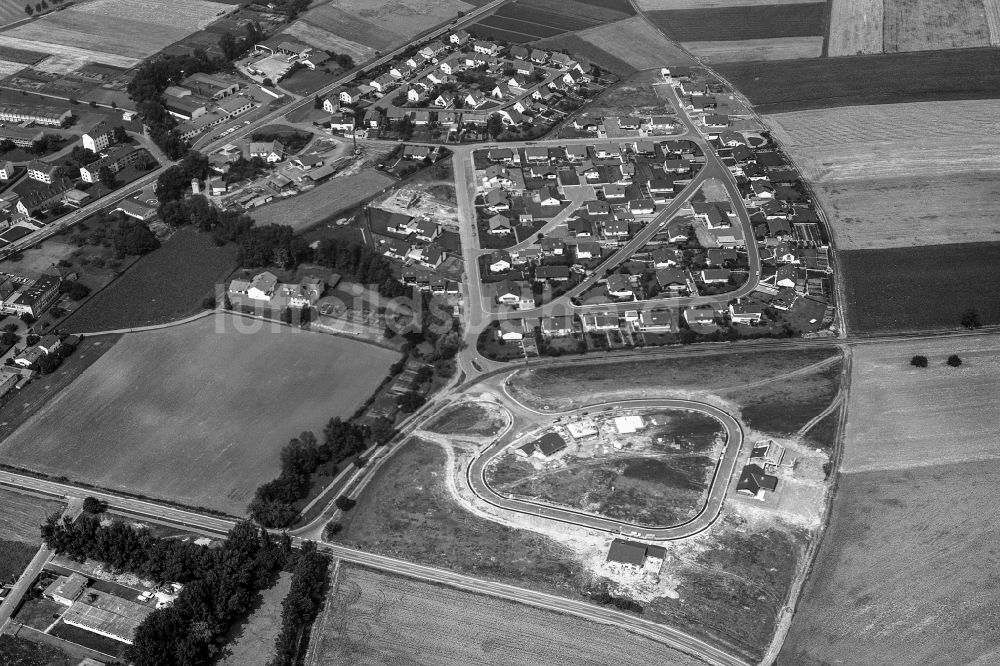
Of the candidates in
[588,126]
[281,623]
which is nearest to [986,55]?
[588,126]

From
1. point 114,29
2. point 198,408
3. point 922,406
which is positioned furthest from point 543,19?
point 198,408

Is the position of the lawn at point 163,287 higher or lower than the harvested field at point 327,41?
lower

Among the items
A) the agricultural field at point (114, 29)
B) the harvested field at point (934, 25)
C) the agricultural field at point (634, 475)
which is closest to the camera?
the agricultural field at point (634, 475)

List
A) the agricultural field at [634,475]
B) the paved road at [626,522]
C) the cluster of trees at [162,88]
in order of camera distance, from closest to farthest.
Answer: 1. the paved road at [626,522]
2. the agricultural field at [634,475]
3. the cluster of trees at [162,88]

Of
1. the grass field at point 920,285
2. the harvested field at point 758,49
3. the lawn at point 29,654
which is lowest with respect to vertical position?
the lawn at point 29,654

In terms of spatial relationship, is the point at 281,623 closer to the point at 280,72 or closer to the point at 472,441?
the point at 472,441

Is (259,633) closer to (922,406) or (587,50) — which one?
Answer: (922,406)

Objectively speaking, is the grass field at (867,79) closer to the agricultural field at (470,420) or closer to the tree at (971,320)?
the tree at (971,320)

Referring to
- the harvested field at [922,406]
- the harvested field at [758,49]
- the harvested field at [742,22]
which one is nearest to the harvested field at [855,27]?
the harvested field at [742,22]
